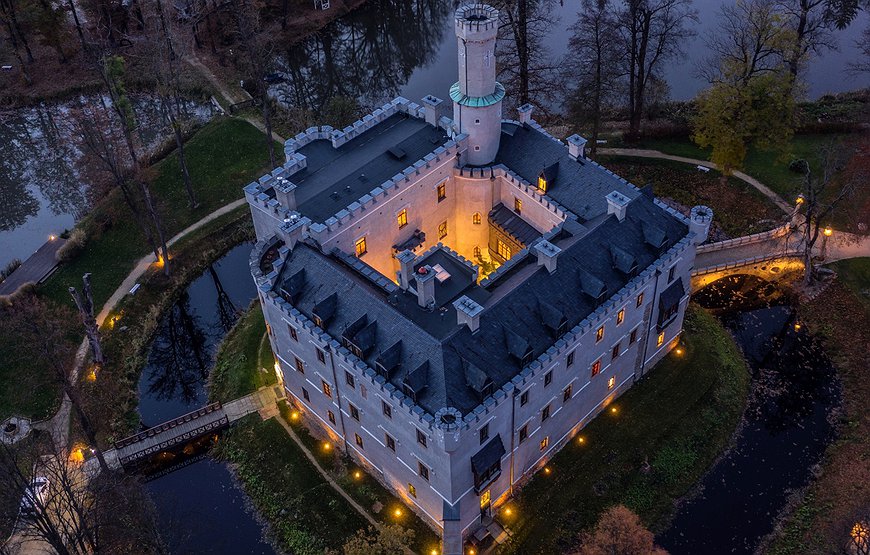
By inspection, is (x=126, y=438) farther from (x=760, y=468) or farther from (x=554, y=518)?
(x=760, y=468)

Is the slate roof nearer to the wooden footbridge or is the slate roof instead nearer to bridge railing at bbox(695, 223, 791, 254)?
bridge railing at bbox(695, 223, 791, 254)

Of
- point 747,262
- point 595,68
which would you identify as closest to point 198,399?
point 747,262

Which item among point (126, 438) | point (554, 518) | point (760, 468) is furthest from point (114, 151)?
point (760, 468)

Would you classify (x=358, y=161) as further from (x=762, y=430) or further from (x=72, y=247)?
(x=762, y=430)

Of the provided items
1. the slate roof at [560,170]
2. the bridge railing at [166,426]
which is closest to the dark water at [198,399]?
the bridge railing at [166,426]

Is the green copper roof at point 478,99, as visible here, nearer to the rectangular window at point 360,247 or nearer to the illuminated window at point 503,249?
the illuminated window at point 503,249
